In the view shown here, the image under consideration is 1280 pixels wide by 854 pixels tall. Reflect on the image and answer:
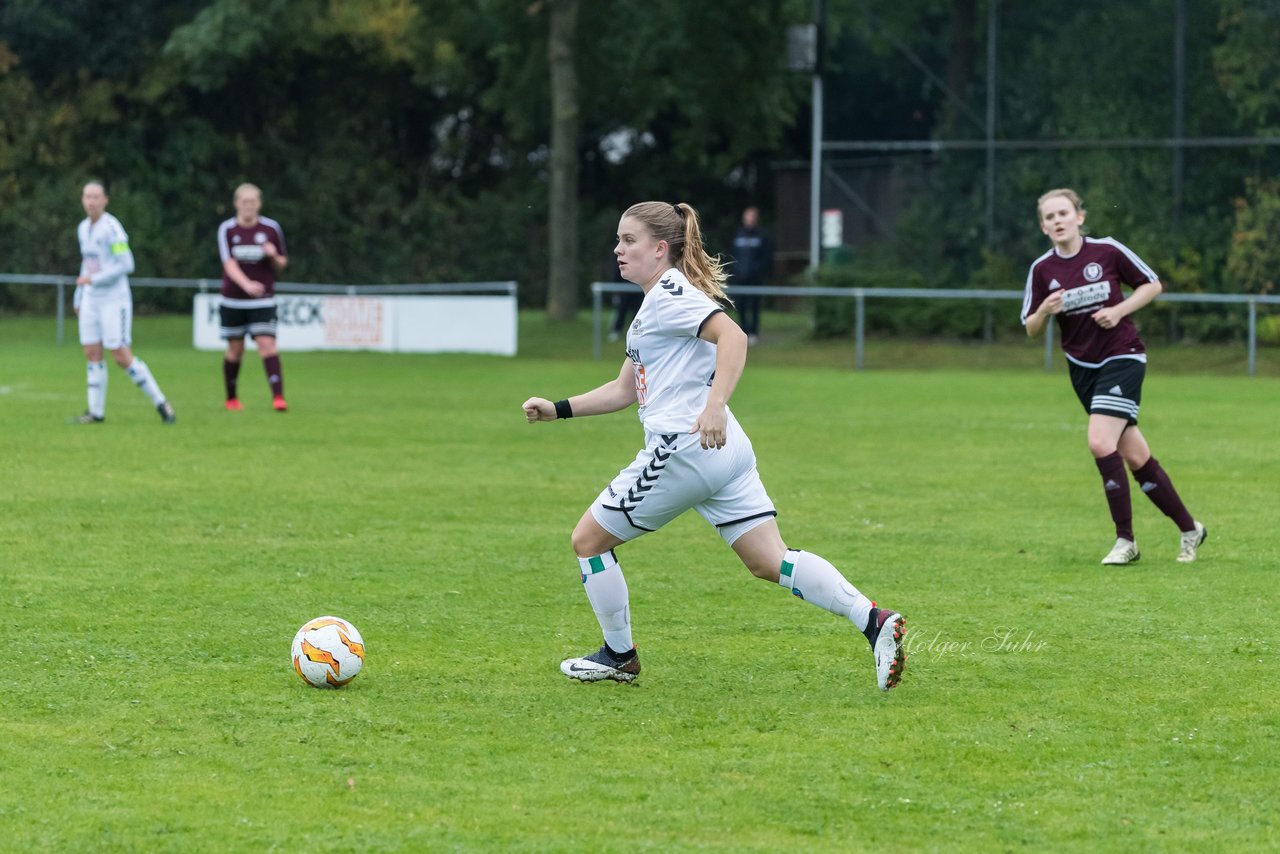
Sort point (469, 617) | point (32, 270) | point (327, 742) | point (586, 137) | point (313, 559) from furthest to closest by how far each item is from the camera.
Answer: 1. point (586, 137)
2. point (32, 270)
3. point (313, 559)
4. point (469, 617)
5. point (327, 742)

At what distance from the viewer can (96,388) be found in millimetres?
16562

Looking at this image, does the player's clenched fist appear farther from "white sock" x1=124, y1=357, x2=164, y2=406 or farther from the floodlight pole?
the floodlight pole

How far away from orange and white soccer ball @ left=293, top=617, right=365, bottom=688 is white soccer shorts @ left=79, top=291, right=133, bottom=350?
1057 centimetres

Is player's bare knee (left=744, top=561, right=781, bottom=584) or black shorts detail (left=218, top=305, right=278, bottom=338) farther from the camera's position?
black shorts detail (left=218, top=305, right=278, bottom=338)

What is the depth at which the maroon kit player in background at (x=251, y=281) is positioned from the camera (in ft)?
56.3

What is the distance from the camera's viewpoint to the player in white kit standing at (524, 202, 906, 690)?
243 inches

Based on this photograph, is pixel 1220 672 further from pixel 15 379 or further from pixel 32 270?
pixel 32 270

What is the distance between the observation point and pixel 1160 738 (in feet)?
18.7

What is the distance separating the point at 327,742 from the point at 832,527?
5340mm

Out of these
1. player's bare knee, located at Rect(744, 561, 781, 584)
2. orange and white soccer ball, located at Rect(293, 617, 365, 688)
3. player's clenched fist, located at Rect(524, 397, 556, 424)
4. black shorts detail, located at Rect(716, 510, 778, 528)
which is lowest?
orange and white soccer ball, located at Rect(293, 617, 365, 688)

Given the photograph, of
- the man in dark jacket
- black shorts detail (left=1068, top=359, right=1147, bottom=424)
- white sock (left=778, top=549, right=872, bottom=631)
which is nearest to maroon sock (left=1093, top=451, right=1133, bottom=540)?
black shorts detail (left=1068, top=359, right=1147, bottom=424)

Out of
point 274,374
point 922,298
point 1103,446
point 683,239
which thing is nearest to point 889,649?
point 683,239

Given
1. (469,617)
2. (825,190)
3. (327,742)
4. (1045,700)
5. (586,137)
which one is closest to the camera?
(327,742)

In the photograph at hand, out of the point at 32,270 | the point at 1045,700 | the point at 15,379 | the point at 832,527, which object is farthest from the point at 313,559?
the point at 32,270
